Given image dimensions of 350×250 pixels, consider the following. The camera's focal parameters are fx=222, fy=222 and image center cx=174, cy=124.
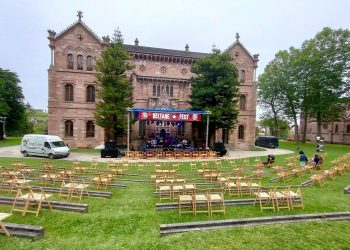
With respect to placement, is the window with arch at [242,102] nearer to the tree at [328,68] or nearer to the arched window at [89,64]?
the tree at [328,68]

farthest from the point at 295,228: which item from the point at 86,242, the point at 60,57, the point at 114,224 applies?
the point at 60,57

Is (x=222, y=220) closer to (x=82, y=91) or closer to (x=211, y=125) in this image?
(x=211, y=125)

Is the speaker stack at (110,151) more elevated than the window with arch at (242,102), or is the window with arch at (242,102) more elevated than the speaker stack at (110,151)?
the window with arch at (242,102)

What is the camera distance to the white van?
22375mm

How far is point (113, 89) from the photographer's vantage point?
25.6 metres

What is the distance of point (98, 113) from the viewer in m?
25.9

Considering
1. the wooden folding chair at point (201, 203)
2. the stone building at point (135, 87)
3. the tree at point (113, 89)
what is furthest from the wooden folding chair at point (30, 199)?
the stone building at point (135, 87)

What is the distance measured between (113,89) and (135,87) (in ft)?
25.9

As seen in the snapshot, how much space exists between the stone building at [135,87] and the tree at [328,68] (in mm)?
10303

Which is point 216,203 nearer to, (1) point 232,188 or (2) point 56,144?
(1) point 232,188

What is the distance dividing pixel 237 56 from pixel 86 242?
3482cm

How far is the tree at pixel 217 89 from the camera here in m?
28.2

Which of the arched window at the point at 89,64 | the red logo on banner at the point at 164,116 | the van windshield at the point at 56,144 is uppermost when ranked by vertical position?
the arched window at the point at 89,64

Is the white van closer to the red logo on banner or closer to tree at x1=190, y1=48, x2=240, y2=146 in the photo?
the red logo on banner
